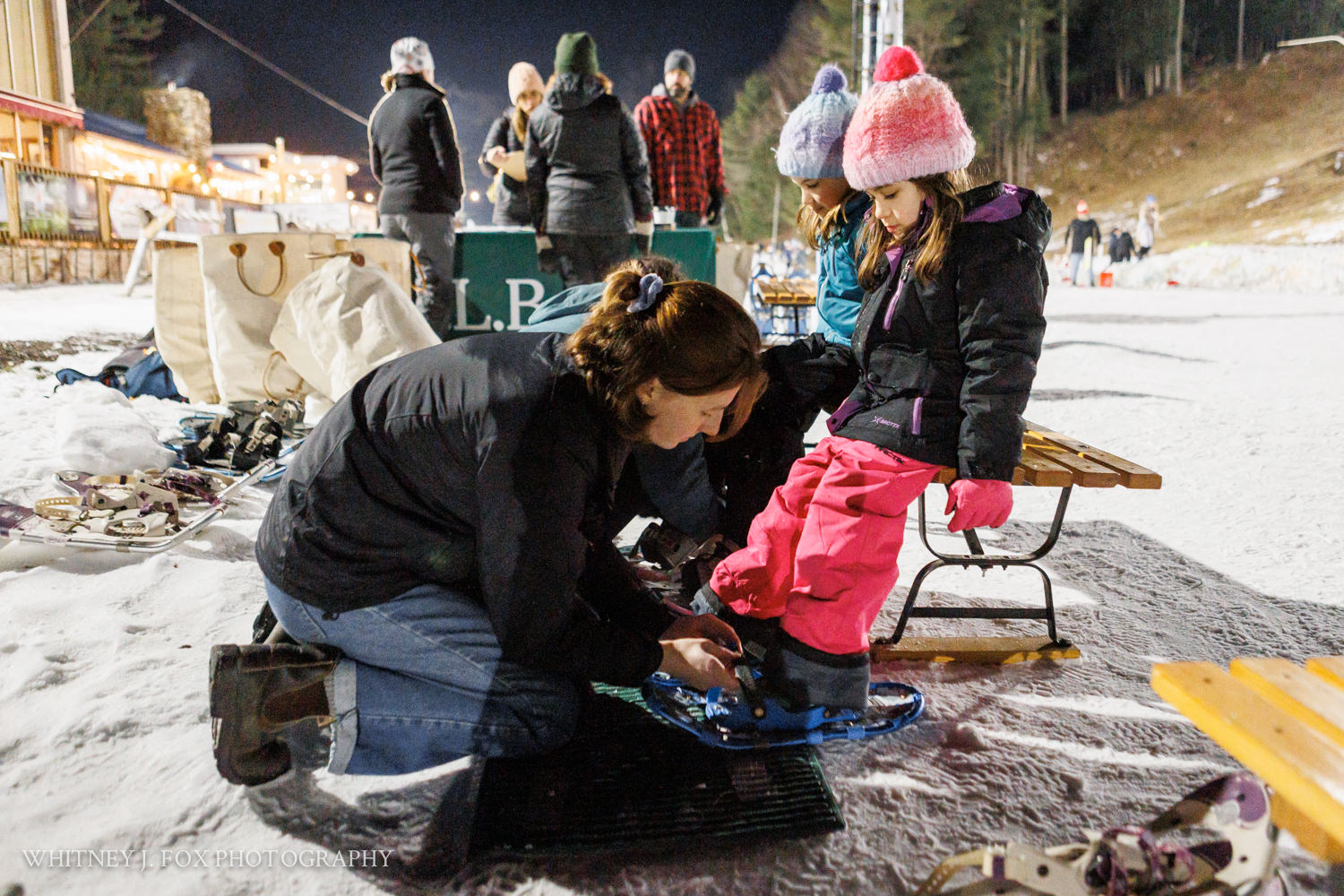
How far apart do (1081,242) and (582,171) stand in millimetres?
16320

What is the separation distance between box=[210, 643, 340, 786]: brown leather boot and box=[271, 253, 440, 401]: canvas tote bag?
2774mm

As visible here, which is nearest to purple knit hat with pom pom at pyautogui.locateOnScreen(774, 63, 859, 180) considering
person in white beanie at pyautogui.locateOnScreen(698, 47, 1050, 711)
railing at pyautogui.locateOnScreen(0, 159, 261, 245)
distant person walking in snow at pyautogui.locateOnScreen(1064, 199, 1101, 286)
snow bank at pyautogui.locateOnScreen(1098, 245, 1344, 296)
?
person in white beanie at pyautogui.locateOnScreen(698, 47, 1050, 711)

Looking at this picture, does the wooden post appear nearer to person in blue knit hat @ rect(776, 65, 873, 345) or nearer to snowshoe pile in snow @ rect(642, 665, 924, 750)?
person in blue knit hat @ rect(776, 65, 873, 345)

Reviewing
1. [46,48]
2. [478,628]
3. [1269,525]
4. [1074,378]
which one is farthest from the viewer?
[46,48]

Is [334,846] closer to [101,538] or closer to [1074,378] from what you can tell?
[101,538]

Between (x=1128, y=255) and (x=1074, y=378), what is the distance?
50.8ft

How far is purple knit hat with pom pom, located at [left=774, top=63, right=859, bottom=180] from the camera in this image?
2.47 meters

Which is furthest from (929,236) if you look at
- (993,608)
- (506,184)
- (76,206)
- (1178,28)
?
(1178,28)

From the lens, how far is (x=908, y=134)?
204 cm

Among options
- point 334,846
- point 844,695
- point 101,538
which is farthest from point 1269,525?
point 101,538

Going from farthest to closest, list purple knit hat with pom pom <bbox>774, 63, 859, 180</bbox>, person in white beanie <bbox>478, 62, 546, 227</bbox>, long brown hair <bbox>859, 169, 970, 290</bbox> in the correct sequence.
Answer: person in white beanie <bbox>478, 62, 546, 227</bbox>
purple knit hat with pom pom <bbox>774, 63, 859, 180</bbox>
long brown hair <bbox>859, 169, 970, 290</bbox>

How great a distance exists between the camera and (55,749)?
1.70 meters

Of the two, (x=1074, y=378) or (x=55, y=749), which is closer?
(x=55, y=749)

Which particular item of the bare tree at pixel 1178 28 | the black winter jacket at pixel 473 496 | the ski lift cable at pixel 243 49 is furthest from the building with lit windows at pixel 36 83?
the bare tree at pixel 1178 28
